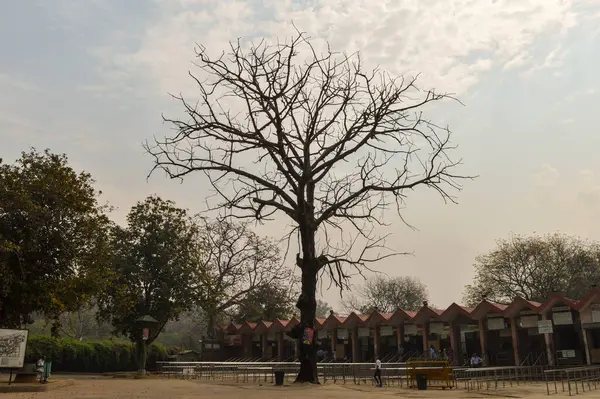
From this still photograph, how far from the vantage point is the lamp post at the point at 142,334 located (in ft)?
103

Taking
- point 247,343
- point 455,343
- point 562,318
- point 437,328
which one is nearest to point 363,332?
point 437,328

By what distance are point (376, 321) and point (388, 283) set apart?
124 feet

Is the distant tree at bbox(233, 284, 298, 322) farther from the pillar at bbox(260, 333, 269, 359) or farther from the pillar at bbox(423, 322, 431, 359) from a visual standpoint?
the pillar at bbox(423, 322, 431, 359)

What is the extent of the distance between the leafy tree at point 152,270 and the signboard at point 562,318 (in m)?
21.5

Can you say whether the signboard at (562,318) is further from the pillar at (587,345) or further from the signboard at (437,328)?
the signboard at (437,328)

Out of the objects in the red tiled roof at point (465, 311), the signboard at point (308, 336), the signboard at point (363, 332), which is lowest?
the signboard at point (308, 336)

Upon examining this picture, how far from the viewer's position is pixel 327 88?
776 inches

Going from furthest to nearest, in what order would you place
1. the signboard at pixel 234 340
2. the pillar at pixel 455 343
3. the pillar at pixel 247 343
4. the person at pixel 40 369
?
the pillar at pixel 247 343 < the signboard at pixel 234 340 < the pillar at pixel 455 343 < the person at pixel 40 369

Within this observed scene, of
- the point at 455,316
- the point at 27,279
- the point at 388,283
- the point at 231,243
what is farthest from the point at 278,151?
the point at 388,283

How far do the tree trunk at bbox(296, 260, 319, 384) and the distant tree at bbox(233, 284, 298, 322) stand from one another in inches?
1099

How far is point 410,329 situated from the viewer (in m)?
33.7

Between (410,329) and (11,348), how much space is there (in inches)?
892

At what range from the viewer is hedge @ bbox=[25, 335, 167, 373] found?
1426 inches

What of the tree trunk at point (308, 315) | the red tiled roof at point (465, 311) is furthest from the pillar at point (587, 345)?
the tree trunk at point (308, 315)
